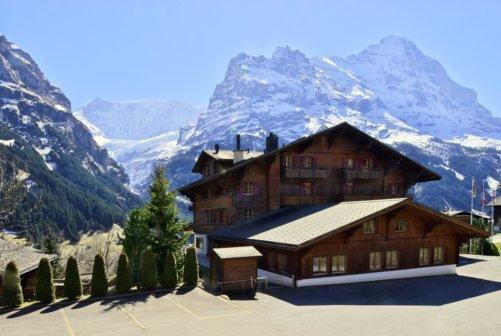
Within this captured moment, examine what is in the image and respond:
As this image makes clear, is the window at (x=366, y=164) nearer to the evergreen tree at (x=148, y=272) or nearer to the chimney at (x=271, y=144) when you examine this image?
the chimney at (x=271, y=144)

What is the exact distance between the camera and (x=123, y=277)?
33.7 metres

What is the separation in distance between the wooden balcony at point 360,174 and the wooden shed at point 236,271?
23345 mm

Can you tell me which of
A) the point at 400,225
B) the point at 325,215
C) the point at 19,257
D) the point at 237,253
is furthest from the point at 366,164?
the point at 19,257

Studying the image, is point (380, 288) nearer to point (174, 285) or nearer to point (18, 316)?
point (174, 285)

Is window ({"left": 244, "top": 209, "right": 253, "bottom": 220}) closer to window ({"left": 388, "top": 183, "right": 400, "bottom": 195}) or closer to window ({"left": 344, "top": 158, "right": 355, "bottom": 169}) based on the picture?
window ({"left": 344, "top": 158, "right": 355, "bottom": 169})

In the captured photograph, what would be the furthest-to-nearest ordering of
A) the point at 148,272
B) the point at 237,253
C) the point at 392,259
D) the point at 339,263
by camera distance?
the point at 392,259
the point at 339,263
the point at 148,272
the point at 237,253

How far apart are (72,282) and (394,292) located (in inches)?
834

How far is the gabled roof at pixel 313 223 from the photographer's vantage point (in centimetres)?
3388

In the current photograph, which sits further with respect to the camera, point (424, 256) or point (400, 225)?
point (424, 256)

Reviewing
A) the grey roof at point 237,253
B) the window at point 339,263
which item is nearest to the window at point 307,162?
the window at point 339,263

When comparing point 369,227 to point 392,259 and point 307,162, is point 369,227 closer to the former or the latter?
point 392,259

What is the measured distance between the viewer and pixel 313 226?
119 feet

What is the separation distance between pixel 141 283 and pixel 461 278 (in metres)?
23.9

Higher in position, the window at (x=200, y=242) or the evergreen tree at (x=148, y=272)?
the evergreen tree at (x=148, y=272)
